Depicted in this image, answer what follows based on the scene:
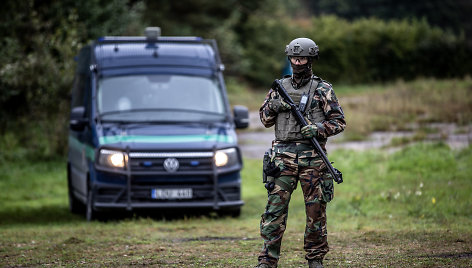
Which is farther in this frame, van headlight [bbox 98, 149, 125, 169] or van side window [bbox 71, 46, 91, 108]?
van side window [bbox 71, 46, 91, 108]

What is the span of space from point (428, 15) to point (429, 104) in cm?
4523

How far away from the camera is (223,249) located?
28.2 ft

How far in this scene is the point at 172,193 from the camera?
1109cm

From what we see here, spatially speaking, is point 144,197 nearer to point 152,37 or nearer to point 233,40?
point 152,37

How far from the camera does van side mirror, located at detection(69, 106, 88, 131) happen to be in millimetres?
11877

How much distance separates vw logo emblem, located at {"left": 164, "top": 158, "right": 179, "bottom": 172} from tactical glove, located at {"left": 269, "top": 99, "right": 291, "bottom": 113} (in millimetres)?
4448

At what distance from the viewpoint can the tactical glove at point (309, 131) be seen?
665cm

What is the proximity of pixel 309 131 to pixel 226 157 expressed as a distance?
4.75 metres

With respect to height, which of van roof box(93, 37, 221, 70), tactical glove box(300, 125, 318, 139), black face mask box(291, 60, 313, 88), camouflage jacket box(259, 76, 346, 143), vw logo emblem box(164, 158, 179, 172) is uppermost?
van roof box(93, 37, 221, 70)

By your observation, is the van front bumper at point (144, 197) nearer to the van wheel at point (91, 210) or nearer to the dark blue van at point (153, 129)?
the dark blue van at point (153, 129)

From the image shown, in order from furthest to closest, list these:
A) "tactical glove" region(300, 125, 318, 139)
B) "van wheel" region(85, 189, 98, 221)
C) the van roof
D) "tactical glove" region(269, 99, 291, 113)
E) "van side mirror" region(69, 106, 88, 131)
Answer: the van roof < "van side mirror" region(69, 106, 88, 131) < "van wheel" region(85, 189, 98, 221) < "tactical glove" region(269, 99, 291, 113) < "tactical glove" region(300, 125, 318, 139)

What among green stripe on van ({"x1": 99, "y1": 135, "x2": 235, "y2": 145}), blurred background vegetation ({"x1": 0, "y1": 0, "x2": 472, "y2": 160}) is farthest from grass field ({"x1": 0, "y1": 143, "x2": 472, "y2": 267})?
blurred background vegetation ({"x1": 0, "y1": 0, "x2": 472, "y2": 160})

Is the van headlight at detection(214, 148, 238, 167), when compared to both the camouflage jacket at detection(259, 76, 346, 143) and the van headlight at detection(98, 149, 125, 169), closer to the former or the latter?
the van headlight at detection(98, 149, 125, 169)

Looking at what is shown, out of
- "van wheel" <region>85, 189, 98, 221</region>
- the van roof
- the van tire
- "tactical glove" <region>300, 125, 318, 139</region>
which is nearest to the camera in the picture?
"tactical glove" <region>300, 125, 318, 139</region>
